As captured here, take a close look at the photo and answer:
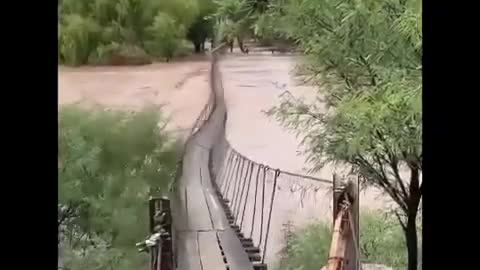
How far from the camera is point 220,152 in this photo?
1.24 meters

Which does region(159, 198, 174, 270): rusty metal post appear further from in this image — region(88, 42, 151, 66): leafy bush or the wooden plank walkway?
region(88, 42, 151, 66): leafy bush

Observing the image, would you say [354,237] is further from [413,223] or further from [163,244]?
[163,244]

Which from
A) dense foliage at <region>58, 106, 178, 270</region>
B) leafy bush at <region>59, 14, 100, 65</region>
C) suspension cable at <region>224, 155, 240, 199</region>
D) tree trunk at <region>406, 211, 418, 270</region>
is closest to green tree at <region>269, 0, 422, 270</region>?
tree trunk at <region>406, 211, 418, 270</region>

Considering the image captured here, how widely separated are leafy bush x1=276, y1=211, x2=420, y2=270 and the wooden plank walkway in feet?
0.33

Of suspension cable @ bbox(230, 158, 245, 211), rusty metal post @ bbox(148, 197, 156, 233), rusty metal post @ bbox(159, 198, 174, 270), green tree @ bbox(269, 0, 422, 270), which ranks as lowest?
rusty metal post @ bbox(159, 198, 174, 270)

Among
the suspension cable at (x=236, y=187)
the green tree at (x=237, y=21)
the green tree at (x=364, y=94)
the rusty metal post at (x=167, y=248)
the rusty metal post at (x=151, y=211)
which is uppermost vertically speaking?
the green tree at (x=237, y=21)

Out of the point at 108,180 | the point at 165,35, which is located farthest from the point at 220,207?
the point at 165,35

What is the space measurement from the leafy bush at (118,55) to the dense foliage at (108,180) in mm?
92

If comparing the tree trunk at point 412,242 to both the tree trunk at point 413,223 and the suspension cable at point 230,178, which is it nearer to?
the tree trunk at point 413,223

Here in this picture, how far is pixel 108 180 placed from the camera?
4.04 ft

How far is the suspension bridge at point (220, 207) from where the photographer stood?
1.20 meters

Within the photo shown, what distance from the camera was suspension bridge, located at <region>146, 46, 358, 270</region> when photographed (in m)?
1.20

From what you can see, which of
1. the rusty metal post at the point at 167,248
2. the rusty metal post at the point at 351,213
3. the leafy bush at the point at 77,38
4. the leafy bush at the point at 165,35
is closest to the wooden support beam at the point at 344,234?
the rusty metal post at the point at 351,213
